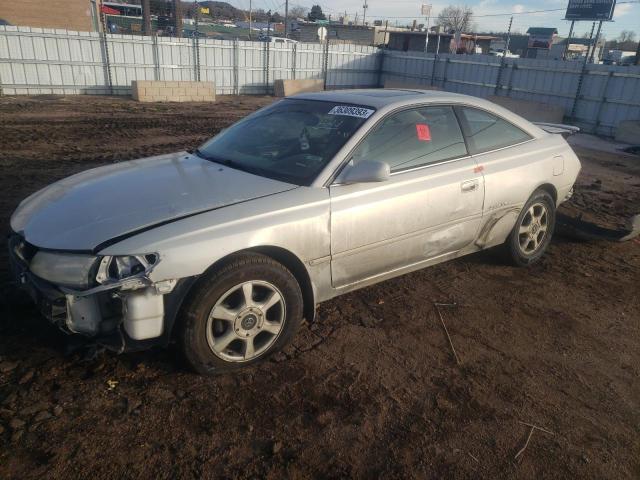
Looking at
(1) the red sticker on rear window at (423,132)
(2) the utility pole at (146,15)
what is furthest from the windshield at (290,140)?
(2) the utility pole at (146,15)

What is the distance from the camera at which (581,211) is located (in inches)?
262

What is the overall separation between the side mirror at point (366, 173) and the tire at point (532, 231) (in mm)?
1973

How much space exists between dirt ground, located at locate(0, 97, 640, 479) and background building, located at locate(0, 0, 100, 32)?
32.2 m

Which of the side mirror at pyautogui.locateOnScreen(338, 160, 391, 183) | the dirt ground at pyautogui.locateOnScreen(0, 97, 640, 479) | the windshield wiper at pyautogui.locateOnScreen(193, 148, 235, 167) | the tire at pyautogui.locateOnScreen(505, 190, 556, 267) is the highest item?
the side mirror at pyautogui.locateOnScreen(338, 160, 391, 183)

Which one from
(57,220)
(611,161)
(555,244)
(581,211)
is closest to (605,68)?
(611,161)

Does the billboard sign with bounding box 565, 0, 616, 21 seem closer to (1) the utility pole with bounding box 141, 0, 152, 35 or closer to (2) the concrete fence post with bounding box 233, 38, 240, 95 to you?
(2) the concrete fence post with bounding box 233, 38, 240, 95

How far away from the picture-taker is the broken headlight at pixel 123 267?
2486 mm

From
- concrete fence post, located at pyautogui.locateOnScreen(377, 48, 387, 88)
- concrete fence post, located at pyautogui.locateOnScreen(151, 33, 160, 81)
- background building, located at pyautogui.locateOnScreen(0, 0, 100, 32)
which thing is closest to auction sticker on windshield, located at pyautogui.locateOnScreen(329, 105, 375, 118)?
concrete fence post, located at pyautogui.locateOnScreen(151, 33, 160, 81)

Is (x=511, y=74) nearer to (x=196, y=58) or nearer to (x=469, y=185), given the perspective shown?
(x=196, y=58)

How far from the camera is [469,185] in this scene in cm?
386

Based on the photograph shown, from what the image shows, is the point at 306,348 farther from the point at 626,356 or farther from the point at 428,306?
the point at 626,356

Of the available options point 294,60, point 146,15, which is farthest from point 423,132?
point 146,15

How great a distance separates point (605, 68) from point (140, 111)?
1397 cm

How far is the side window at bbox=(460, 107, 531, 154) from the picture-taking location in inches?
161
